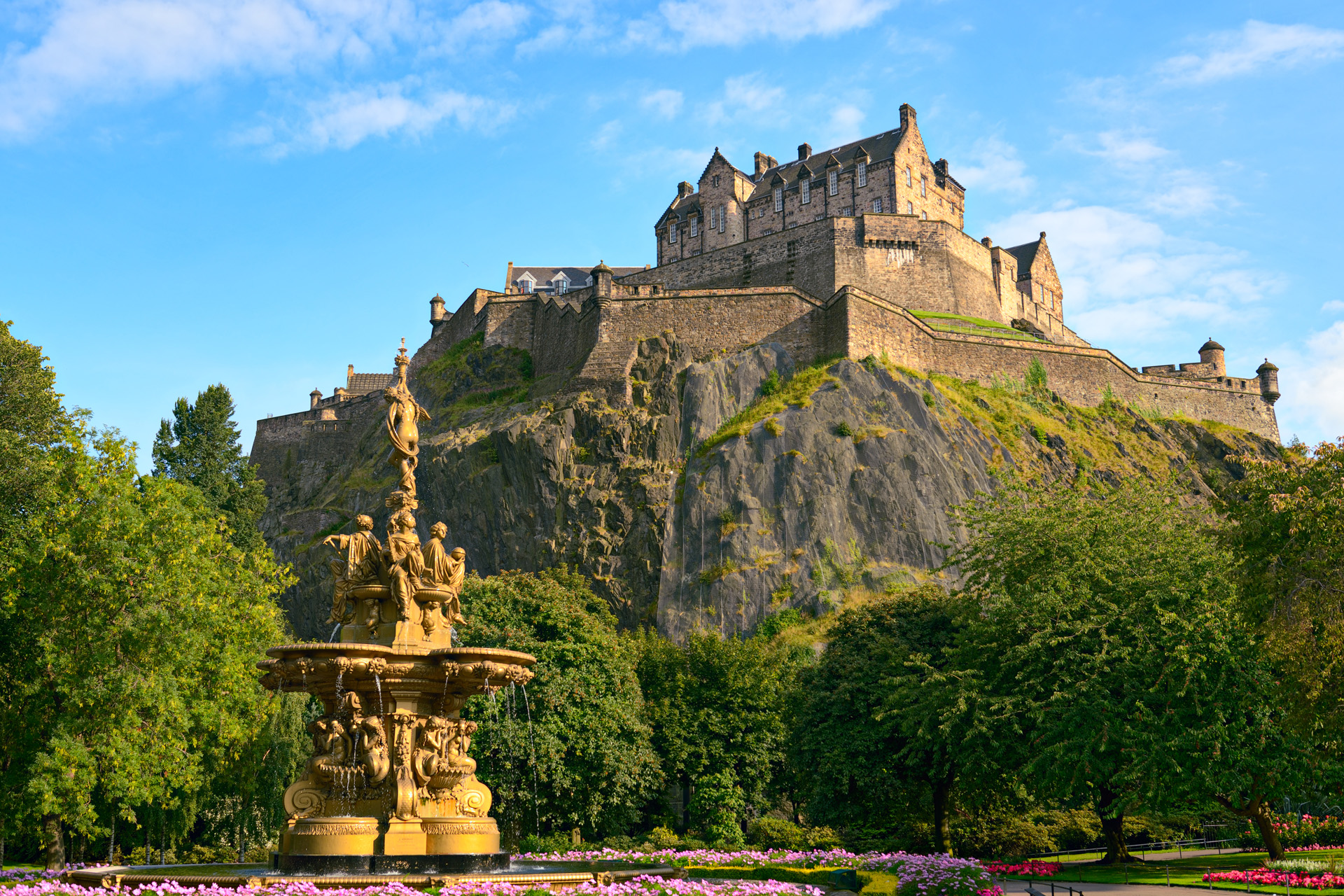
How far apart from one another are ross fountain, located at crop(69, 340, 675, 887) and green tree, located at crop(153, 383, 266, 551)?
36.3 meters

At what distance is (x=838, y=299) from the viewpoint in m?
Result: 65.4

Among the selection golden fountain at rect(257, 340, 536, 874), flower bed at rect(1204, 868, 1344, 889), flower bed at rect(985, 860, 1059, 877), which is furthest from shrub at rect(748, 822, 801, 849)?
golden fountain at rect(257, 340, 536, 874)

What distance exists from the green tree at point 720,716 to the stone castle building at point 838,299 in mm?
23126

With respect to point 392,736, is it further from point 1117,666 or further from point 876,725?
point 876,725

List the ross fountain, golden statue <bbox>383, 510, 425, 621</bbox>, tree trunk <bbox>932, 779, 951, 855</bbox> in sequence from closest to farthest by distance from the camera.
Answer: the ross fountain < golden statue <bbox>383, 510, 425, 621</bbox> < tree trunk <bbox>932, 779, 951, 855</bbox>

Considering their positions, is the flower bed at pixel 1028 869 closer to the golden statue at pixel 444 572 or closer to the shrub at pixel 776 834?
the shrub at pixel 776 834

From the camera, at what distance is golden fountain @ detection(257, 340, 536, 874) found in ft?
49.3

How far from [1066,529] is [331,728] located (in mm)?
20978

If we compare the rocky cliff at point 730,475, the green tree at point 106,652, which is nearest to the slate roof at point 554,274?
the rocky cliff at point 730,475

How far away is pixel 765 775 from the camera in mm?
39219

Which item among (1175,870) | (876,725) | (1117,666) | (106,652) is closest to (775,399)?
(876,725)

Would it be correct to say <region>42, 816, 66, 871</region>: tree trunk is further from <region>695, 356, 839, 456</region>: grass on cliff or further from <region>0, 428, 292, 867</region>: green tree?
<region>695, 356, 839, 456</region>: grass on cliff

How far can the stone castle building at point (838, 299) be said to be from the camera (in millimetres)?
65625

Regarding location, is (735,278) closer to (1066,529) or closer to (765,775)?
(765,775)
